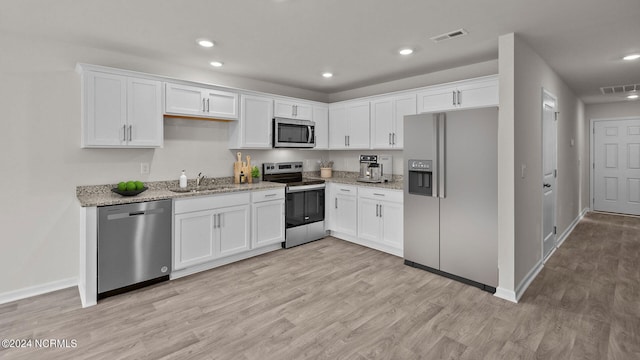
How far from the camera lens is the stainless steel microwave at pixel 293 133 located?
4.62 meters

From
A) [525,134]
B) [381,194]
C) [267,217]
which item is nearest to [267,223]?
[267,217]

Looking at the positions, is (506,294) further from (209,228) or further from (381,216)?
(209,228)

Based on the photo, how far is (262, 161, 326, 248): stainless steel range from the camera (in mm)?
4500

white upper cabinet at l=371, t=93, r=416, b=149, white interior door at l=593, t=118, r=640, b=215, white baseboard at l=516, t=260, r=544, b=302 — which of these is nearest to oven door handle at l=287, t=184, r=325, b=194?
white upper cabinet at l=371, t=93, r=416, b=149

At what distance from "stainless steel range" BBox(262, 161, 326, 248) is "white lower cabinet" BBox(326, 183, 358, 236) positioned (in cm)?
16

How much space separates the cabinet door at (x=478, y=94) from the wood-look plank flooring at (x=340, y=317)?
78.6 inches

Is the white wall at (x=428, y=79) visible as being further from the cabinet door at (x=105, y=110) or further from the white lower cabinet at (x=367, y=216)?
the cabinet door at (x=105, y=110)

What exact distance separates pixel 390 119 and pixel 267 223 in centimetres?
223

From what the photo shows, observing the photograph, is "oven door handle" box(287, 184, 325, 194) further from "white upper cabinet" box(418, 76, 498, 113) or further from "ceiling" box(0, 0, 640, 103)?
"white upper cabinet" box(418, 76, 498, 113)

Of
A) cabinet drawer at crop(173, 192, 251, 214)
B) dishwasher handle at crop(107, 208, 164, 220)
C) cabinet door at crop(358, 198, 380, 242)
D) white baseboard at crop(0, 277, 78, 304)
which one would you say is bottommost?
white baseboard at crop(0, 277, 78, 304)

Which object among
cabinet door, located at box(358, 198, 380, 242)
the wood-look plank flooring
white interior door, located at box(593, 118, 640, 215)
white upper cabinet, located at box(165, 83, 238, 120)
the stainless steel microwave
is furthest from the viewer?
white interior door, located at box(593, 118, 640, 215)

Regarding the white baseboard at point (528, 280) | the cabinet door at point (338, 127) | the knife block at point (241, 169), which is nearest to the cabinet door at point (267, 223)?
the knife block at point (241, 169)

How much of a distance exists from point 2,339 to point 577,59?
19.7 feet

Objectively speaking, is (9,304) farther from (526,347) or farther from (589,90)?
(589,90)
